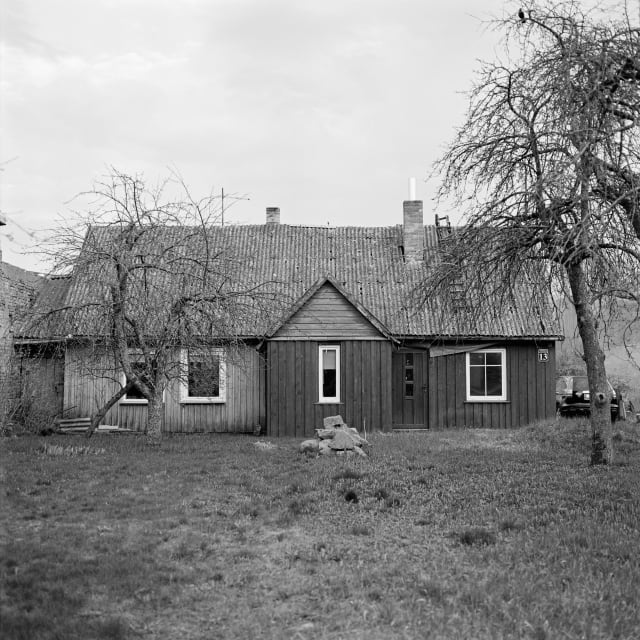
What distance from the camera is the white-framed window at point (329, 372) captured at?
22156 mm

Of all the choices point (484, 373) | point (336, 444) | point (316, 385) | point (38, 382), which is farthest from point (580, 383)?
point (38, 382)

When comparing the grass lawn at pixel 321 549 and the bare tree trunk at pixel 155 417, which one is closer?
the grass lawn at pixel 321 549

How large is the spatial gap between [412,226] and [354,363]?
22.0 ft

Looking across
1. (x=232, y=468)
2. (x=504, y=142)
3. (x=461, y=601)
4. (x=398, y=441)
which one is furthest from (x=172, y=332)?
(x=461, y=601)

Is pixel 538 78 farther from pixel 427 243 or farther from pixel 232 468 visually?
pixel 427 243

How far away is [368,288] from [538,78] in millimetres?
14463

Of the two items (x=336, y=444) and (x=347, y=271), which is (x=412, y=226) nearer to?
(x=347, y=271)

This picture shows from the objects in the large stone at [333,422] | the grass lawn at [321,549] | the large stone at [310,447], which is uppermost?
the large stone at [333,422]

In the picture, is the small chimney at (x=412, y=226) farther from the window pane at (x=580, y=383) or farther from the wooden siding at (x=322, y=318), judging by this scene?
the window pane at (x=580, y=383)

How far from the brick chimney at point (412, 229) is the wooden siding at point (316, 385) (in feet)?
17.9

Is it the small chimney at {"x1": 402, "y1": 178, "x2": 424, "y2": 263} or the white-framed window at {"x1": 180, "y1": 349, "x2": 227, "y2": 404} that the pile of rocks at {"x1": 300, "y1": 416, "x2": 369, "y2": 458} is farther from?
the small chimney at {"x1": 402, "y1": 178, "x2": 424, "y2": 263}

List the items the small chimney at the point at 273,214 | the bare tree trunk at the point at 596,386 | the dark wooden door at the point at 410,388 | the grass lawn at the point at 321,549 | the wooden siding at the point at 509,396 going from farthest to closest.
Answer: the small chimney at the point at 273,214 → the dark wooden door at the point at 410,388 → the wooden siding at the point at 509,396 → the bare tree trunk at the point at 596,386 → the grass lawn at the point at 321,549

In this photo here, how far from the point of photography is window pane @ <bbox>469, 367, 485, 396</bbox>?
23.6 meters

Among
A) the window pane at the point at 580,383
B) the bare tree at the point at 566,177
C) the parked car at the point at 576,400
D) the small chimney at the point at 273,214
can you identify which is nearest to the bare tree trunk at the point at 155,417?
the bare tree at the point at 566,177
